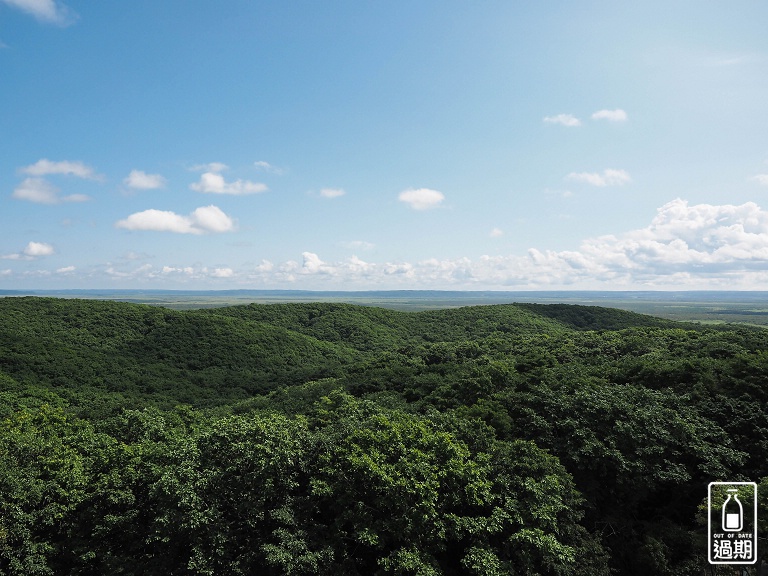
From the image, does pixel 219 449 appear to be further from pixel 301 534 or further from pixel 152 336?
pixel 152 336

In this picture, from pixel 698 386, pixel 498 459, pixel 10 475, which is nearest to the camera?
pixel 10 475

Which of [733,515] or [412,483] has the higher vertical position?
[412,483]

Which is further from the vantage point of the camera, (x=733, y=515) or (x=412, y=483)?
(x=733, y=515)

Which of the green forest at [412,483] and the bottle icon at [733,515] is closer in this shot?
the green forest at [412,483]

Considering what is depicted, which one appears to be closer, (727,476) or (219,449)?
(219,449)

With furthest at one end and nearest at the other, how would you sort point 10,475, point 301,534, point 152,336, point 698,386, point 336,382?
point 152,336 < point 336,382 < point 698,386 < point 10,475 < point 301,534

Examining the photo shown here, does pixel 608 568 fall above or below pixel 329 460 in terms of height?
below

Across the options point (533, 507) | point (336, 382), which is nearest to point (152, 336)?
point (336, 382)

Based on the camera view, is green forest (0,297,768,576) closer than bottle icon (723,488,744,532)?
Yes
